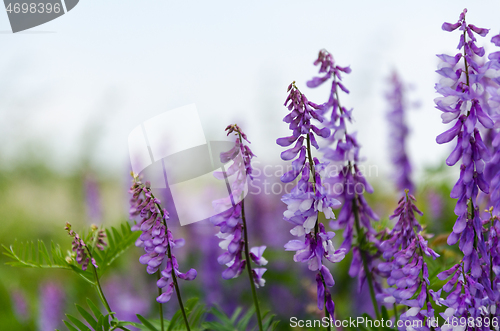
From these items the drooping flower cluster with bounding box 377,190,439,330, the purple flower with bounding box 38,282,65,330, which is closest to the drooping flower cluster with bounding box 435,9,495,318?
the drooping flower cluster with bounding box 377,190,439,330

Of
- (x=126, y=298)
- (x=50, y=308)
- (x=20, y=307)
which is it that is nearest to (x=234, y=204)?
(x=126, y=298)

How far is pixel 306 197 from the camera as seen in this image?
976 mm

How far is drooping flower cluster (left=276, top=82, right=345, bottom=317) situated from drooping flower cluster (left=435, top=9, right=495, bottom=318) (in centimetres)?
26

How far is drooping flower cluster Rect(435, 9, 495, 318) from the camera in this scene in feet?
3.14

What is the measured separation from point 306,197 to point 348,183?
40 centimetres

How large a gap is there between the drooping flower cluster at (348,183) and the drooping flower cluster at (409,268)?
175mm

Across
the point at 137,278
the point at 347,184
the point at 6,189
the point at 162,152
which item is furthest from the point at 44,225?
the point at 347,184

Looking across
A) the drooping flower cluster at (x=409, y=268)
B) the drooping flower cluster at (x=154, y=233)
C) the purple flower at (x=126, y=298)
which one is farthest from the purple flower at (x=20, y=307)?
the drooping flower cluster at (x=409, y=268)

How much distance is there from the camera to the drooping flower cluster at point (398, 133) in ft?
8.36

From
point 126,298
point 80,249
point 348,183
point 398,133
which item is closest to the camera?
point 80,249

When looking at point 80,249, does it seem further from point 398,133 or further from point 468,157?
point 398,133

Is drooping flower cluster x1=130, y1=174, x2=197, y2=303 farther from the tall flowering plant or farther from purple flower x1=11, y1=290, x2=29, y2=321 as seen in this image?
purple flower x1=11, y1=290, x2=29, y2=321

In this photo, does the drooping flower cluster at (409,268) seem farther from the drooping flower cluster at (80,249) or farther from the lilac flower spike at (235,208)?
the drooping flower cluster at (80,249)

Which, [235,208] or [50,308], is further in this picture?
[50,308]
